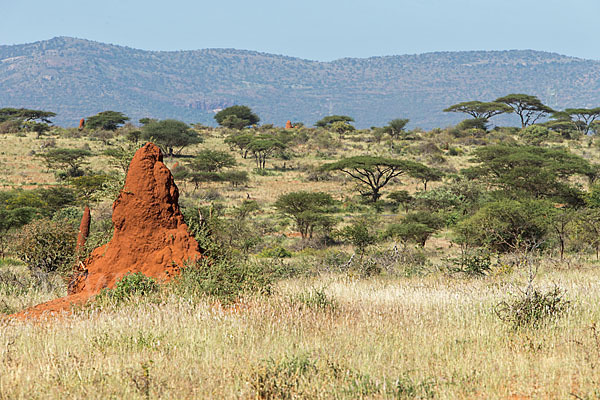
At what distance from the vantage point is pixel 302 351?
15.0 feet

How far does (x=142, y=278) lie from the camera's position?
291 inches

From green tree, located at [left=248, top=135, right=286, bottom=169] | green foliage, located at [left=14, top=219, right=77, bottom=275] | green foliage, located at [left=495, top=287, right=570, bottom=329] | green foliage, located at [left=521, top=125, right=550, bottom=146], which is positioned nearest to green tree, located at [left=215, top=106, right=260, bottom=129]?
green tree, located at [left=248, top=135, right=286, bottom=169]

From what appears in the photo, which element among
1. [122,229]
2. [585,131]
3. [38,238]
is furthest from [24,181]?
[585,131]

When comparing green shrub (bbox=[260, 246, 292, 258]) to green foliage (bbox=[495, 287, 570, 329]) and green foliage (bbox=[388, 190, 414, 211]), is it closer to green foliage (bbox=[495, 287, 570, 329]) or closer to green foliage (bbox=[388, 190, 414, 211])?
green foliage (bbox=[388, 190, 414, 211])

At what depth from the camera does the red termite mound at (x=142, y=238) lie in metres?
7.61

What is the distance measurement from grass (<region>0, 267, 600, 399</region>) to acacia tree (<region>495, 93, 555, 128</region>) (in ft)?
262

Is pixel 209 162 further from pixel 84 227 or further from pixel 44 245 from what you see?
pixel 84 227

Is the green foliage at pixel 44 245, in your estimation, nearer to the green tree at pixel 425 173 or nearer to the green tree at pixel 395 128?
the green tree at pixel 425 173

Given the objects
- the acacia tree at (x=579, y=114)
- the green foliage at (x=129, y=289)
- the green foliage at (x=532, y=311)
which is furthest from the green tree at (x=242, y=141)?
the acacia tree at (x=579, y=114)

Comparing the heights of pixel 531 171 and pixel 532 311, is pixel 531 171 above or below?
below

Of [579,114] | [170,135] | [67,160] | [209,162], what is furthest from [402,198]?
[579,114]

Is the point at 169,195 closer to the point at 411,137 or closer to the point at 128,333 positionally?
the point at 128,333

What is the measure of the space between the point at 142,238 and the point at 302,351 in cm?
413

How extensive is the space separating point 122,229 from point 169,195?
2.91 ft
